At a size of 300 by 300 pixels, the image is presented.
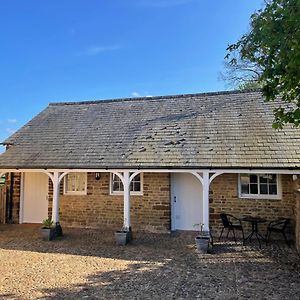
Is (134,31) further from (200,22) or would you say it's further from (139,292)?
(139,292)

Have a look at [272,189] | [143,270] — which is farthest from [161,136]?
[143,270]

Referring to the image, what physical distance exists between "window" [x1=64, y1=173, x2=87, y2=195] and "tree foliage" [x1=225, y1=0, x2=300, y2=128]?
8.19m

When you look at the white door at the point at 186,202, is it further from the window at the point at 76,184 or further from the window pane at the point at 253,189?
the window at the point at 76,184


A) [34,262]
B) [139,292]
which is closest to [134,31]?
[34,262]

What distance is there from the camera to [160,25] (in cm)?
1236

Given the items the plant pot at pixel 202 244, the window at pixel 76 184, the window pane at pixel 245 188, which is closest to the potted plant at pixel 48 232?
the window at pixel 76 184

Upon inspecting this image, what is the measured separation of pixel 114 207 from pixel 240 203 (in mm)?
4870

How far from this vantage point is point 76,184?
12492mm

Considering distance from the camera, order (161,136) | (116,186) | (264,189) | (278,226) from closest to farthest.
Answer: (278,226), (264,189), (161,136), (116,186)

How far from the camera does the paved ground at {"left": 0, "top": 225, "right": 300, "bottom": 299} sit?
18.4ft

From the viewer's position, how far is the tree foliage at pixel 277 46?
4789 mm

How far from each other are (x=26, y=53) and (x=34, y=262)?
11.3m

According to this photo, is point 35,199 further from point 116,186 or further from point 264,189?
point 264,189

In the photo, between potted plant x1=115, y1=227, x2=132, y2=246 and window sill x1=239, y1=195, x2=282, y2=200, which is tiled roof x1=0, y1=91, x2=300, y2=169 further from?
potted plant x1=115, y1=227, x2=132, y2=246
